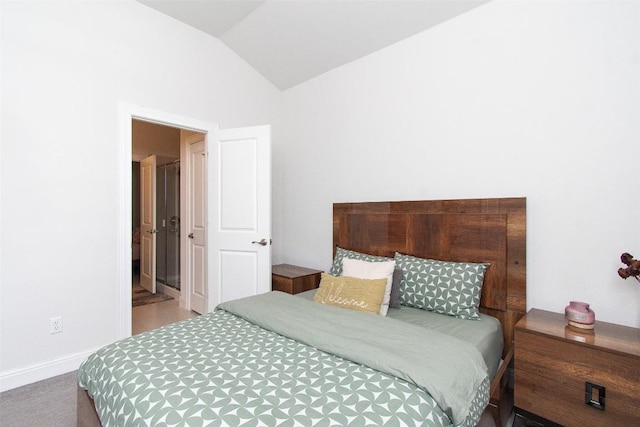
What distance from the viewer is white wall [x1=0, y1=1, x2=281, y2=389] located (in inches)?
84.5

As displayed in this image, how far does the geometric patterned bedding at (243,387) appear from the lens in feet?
3.17

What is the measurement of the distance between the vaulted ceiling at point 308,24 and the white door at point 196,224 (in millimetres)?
1133

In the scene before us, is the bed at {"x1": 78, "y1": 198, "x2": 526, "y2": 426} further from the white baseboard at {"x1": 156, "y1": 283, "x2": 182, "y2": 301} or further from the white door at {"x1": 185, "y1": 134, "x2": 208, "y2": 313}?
the white baseboard at {"x1": 156, "y1": 283, "x2": 182, "y2": 301}

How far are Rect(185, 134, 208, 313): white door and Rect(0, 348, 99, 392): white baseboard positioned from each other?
1.27 metres

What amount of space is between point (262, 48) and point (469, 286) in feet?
9.60

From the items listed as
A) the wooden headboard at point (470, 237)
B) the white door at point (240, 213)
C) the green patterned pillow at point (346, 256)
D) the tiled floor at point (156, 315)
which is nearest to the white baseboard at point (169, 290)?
the tiled floor at point (156, 315)

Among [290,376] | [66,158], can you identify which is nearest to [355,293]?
[290,376]

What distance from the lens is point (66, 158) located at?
2.35 meters

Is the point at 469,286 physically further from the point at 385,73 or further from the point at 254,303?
the point at 385,73

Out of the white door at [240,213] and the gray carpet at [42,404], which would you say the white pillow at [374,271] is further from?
the gray carpet at [42,404]

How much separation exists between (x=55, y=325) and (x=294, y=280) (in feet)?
6.10

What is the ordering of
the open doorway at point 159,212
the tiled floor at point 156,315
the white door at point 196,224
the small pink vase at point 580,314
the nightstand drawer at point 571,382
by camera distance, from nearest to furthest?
the nightstand drawer at point 571,382 → the small pink vase at point 580,314 → the tiled floor at point 156,315 → the white door at point 196,224 → the open doorway at point 159,212

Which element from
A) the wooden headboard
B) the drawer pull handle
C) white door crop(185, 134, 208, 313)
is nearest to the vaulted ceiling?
white door crop(185, 134, 208, 313)

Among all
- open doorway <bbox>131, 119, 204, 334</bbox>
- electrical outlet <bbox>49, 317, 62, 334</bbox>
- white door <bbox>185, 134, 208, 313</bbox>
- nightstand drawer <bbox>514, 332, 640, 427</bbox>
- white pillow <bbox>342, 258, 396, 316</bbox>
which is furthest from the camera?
open doorway <bbox>131, 119, 204, 334</bbox>
